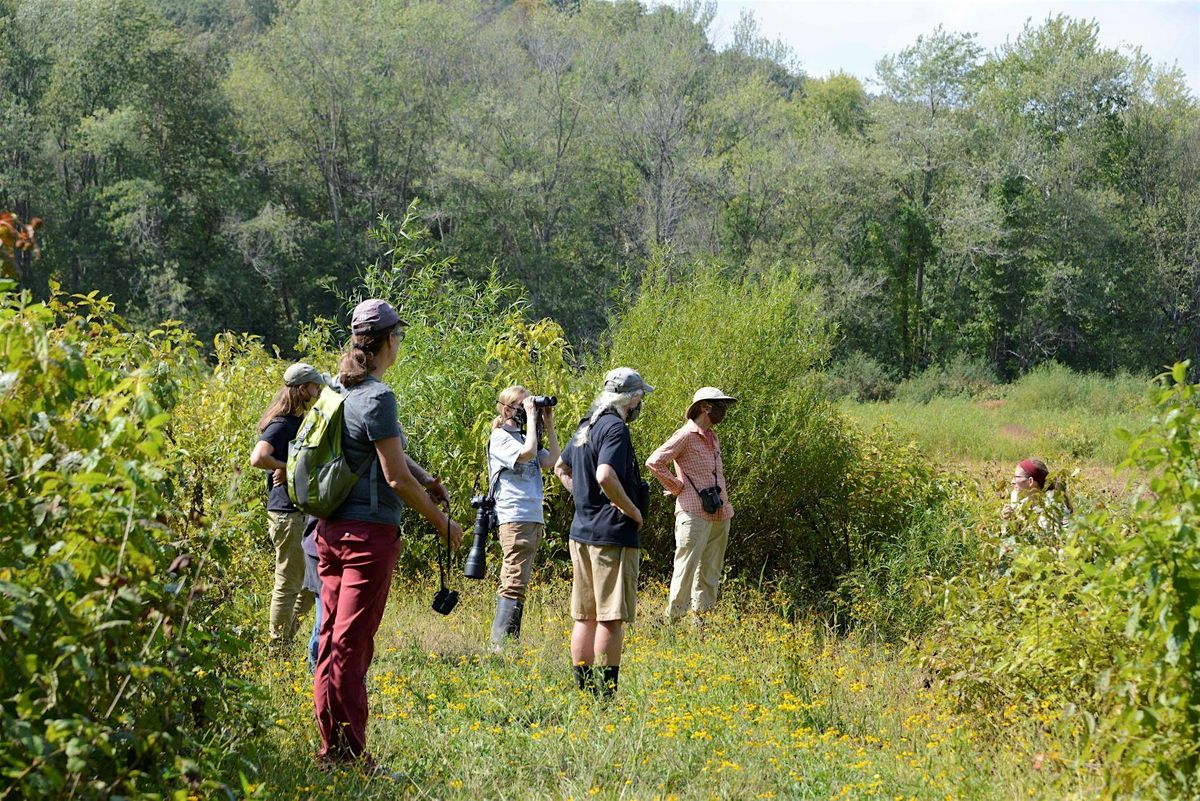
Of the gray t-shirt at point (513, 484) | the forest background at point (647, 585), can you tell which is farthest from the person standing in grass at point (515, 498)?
the forest background at point (647, 585)

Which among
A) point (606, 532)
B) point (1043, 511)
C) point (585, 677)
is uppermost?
point (1043, 511)

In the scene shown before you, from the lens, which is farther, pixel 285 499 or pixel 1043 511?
pixel 285 499

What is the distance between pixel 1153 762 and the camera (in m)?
3.56

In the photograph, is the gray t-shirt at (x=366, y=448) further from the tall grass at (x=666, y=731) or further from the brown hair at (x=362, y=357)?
the tall grass at (x=666, y=731)

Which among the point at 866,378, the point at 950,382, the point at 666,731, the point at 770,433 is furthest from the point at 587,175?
the point at 666,731

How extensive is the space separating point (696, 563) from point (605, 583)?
209cm

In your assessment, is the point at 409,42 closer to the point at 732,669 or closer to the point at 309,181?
the point at 309,181

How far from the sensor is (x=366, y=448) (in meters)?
4.46

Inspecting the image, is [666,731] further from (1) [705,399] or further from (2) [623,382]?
(1) [705,399]

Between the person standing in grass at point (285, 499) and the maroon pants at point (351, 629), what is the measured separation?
158 centimetres

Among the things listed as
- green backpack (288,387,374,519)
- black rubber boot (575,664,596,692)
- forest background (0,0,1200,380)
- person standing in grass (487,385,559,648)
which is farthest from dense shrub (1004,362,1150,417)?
green backpack (288,387,374,519)

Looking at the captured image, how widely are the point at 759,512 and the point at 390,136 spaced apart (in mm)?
36732

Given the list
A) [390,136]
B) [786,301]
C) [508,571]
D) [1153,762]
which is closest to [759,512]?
[786,301]

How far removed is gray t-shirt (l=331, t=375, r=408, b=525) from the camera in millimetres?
4391
